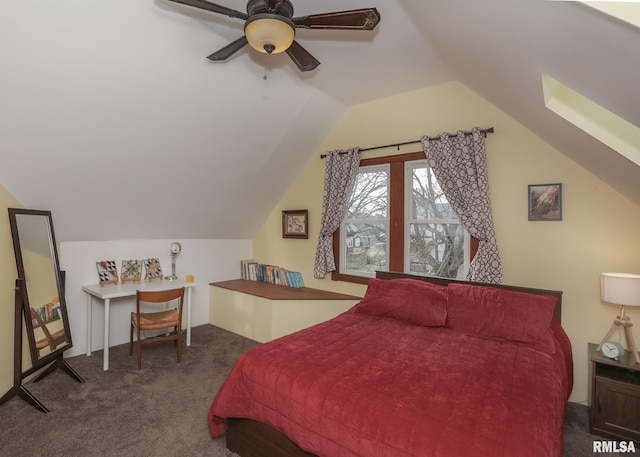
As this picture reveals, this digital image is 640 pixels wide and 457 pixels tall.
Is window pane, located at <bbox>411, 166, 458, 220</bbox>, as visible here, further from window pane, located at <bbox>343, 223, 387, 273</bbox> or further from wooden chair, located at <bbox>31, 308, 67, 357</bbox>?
wooden chair, located at <bbox>31, 308, 67, 357</bbox>

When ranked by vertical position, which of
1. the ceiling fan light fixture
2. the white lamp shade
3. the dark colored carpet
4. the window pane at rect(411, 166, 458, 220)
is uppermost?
→ the ceiling fan light fixture

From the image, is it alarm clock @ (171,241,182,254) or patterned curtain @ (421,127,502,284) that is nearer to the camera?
patterned curtain @ (421,127,502,284)

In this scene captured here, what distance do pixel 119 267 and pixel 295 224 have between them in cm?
213

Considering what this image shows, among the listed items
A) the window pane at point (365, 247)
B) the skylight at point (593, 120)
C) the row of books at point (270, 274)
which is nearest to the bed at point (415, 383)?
the window pane at point (365, 247)

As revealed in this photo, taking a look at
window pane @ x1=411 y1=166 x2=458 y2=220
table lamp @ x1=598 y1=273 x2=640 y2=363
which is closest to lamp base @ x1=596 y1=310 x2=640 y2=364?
table lamp @ x1=598 y1=273 x2=640 y2=363

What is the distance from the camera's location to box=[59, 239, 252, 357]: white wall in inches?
133

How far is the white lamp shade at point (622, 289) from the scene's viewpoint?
2094 millimetres

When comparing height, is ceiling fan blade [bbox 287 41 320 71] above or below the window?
above

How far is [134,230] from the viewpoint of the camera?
147 inches

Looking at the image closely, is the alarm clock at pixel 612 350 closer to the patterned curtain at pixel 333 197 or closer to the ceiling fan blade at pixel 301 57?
the patterned curtain at pixel 333 197

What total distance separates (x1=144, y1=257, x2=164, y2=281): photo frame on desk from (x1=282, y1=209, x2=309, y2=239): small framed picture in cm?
162

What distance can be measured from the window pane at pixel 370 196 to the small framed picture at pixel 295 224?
0.60m

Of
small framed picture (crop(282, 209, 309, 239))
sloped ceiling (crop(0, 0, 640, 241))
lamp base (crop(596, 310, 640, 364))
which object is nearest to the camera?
sloped ceiling (crop(0, 0, 640, 241))

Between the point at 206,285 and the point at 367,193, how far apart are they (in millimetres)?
2535
